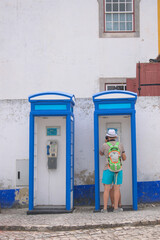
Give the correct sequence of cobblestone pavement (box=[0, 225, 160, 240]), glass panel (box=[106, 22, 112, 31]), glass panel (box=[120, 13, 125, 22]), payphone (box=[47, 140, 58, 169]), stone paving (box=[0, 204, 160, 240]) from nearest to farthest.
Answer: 1. cobblestone pavement (box=[0, 225, 160, 240])
2. stone paving (box=[0, 204, 160, 240])
3. payphone (box=[47, 140, 58, 169])
4. glass panel (box=[106, 22, 112, 31])
5. glass panel (box=[120, 13, 125, 22])

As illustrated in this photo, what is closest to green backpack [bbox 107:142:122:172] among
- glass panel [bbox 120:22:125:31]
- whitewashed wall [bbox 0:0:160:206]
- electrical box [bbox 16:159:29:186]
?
electrical box [bbox 16:159:29:186]

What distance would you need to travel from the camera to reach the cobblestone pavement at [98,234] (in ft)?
19.8

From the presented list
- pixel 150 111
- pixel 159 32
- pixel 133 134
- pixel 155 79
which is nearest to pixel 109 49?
pixel 159 32

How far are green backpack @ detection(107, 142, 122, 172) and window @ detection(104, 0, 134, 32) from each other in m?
6.54

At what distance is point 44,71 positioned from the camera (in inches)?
514

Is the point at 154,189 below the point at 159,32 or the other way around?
below

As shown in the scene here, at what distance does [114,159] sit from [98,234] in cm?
186

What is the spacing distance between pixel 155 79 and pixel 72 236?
527 cm

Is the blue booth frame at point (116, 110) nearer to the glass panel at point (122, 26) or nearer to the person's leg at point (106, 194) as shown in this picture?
the person's leg at point (106, 194)

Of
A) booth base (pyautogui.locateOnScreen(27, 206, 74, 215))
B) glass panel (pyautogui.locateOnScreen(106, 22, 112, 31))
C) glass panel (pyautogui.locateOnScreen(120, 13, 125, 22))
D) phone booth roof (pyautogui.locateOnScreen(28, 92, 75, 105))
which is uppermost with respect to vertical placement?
glass panel (pyautogui.locateOnScreen(120, 13, 125, 22))

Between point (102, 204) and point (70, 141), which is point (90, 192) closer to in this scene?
point (102, 204)

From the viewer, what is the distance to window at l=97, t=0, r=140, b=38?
1313 cm

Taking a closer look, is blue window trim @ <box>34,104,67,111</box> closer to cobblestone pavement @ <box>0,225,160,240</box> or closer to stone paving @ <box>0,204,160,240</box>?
stone paving @ <box>0,204,160,240</box>

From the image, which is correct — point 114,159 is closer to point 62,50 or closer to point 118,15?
point 62,50
